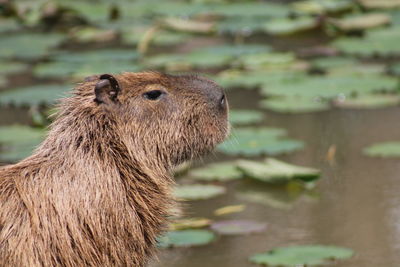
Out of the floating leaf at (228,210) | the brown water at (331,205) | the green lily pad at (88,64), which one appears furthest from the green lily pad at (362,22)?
the floating leaf at (228,210)

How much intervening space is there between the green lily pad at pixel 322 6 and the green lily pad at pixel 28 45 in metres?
2.40

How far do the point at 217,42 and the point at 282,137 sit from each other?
2892mm

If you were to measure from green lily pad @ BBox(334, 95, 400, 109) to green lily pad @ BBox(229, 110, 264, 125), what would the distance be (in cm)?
65

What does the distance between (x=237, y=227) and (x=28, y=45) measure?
495 cm

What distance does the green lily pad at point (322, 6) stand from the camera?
1098 centimetres

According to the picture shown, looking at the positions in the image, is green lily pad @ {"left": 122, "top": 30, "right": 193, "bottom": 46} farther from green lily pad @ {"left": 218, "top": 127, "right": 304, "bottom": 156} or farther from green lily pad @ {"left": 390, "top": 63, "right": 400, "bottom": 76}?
green lily pad @ {"left": 218, "top": 127, "right": 304, "bottom": 156}

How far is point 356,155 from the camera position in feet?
24.9

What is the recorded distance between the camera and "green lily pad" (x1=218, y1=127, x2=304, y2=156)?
24.9 feet

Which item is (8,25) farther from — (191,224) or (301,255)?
(301,255)

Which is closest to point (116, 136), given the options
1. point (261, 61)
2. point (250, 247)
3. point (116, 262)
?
point (116, 262)

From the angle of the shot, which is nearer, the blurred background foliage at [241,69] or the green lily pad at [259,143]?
the blurred background foliage at [241,69]

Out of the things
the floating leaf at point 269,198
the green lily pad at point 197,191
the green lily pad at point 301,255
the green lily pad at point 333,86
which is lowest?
the green lily pad at point 301,255

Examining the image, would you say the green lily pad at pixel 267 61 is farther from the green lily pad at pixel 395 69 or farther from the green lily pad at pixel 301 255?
the green lily pad at pixel 301 255

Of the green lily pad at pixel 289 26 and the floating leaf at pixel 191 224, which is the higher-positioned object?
the green lily pad at pixel 289 26
